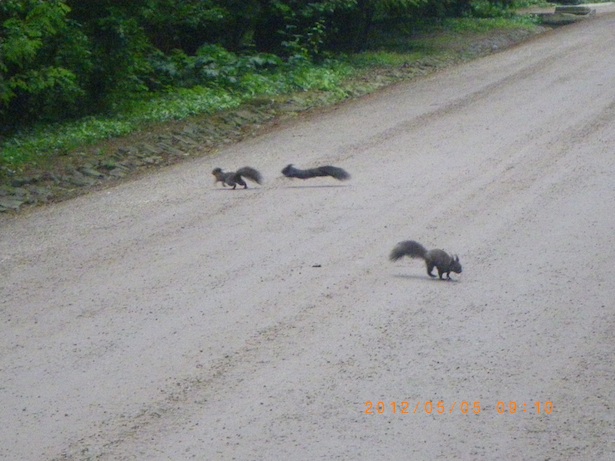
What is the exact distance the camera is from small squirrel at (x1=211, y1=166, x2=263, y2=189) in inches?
515

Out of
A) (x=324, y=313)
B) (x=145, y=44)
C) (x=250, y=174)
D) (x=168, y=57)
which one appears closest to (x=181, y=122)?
(x=145, y=44)

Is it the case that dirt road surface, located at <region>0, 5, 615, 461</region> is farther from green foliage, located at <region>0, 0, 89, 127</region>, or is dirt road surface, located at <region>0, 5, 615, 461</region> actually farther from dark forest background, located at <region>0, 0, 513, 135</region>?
dark forest background, located at <region>0, 0, 513, 135</region>

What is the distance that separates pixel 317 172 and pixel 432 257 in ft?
14.3

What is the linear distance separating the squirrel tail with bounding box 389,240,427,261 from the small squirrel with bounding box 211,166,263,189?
13.6ft

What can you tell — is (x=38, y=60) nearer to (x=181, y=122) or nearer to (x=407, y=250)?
(x=181, y=122)

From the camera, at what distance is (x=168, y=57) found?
23.0 m

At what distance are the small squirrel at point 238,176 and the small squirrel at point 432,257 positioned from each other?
13.8 feet

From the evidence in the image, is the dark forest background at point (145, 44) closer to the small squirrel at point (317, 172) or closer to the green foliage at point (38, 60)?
the green foliage at point (38, 60)

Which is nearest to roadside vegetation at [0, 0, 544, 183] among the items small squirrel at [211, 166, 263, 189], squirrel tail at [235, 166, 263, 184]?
small squirrel at [211, 166, 263, 189]

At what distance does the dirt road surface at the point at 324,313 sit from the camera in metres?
6.07

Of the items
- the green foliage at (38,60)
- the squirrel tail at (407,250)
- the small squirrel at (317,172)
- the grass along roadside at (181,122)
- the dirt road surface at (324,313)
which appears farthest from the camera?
the green foliage at (38,60)

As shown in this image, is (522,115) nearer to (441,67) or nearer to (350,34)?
(441,67)
